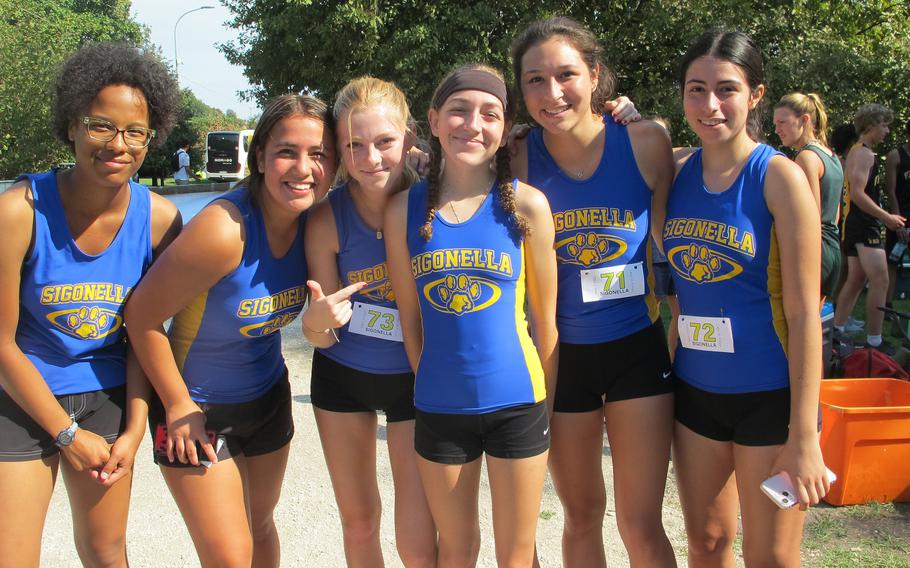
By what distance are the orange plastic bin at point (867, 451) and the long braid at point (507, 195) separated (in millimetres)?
2253

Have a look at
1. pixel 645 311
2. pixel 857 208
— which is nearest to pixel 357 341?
pixel 645 311

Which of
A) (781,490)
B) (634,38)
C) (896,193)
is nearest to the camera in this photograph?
(781,490)

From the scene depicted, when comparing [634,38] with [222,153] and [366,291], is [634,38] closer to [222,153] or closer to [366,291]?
[366,291]

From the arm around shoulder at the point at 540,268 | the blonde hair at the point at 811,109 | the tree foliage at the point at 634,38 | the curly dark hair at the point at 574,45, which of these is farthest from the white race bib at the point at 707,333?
the tree foliage at the point at 634,38

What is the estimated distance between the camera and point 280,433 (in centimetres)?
280

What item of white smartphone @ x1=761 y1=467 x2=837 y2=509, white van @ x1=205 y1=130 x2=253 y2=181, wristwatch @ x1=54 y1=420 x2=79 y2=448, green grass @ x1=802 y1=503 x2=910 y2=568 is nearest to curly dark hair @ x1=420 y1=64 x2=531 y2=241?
white smartphone @ x1=761 y1=467 x2=837 y2=509

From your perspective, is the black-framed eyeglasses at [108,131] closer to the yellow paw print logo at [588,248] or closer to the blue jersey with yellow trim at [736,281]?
the yellow paw print logo at [588,248]

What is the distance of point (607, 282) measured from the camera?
101 inches

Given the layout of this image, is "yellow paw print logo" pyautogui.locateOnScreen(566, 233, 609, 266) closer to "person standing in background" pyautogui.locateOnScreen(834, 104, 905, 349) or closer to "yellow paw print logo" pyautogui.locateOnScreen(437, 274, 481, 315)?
"yellow paw print logo" pyautogui.locateOnScreen(437, 274, 481, 315)

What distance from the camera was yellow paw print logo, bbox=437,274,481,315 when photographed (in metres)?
2.36

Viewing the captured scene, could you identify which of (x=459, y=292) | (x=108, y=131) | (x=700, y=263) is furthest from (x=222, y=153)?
(x=700, y=263)

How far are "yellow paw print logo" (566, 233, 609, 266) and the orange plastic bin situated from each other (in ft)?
6.25

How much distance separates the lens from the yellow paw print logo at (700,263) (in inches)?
93.5

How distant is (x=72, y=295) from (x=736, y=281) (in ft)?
6.87
